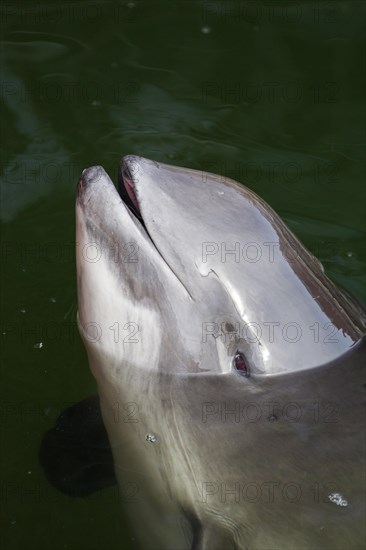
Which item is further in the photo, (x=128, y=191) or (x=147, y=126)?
(x=147, y=126)

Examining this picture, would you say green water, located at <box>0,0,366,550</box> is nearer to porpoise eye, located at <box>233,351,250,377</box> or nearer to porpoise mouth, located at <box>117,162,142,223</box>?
porpoise eye, located at <box>233,351,250,377</box>

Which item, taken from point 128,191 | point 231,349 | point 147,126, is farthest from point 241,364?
point 147,126

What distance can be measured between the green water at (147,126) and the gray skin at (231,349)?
163 centimetres

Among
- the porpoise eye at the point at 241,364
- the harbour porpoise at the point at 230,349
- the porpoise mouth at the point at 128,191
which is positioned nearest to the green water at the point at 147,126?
the harbour porpoise at the point at 230,349

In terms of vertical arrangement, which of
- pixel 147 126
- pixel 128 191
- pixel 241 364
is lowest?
pixel 147 126

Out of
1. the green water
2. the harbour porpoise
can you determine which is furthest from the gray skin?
the green water

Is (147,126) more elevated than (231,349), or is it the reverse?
(231,349)

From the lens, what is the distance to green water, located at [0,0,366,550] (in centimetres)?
638

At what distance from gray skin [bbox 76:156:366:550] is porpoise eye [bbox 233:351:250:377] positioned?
1 centimetres

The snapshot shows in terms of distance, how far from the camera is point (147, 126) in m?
7.75

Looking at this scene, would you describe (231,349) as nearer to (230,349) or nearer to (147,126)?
(230,349)

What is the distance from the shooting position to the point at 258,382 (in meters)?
4.48

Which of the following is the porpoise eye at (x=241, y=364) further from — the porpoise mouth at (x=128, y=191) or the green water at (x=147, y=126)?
the green water at (x=147, y=126)

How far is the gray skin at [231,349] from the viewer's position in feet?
14.3
